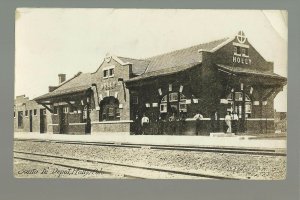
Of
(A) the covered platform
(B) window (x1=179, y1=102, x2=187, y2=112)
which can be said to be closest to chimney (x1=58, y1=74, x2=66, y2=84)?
(A) the covered platform

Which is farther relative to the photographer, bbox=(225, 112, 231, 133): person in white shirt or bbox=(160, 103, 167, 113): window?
bbox=(160, 103, 167, 113): window

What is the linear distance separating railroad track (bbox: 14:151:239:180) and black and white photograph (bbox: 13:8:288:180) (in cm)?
1

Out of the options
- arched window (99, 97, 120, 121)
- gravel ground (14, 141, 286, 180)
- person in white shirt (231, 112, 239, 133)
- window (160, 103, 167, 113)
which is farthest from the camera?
arched window (99, 97, 120, 121)

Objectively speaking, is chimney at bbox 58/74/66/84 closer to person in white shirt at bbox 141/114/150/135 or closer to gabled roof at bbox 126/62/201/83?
gabled roof at bbox 126/62/201/83

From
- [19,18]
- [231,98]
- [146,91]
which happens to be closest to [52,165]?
[146,91]


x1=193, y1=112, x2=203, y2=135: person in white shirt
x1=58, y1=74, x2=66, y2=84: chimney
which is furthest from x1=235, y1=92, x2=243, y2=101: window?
x1=58, y1=74, x2=66, y2=84: chimney

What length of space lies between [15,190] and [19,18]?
6.73 ft

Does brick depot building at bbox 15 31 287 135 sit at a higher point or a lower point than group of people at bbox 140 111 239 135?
higher

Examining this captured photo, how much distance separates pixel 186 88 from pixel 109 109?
40.0 inches

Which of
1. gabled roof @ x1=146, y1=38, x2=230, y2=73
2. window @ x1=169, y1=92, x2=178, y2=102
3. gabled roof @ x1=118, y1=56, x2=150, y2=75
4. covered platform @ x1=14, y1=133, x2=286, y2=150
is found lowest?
covered platform @ x1=14, y1=133, x2=286, y2=150

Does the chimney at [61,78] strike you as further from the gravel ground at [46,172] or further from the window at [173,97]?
the window at [173,97]

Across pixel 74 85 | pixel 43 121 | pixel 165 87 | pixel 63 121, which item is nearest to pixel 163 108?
pixel 165 87

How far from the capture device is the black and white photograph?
5.00 meters

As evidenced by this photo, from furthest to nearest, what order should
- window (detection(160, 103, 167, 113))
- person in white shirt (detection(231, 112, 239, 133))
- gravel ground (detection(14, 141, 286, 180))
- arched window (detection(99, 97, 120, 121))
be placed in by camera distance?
1. arched window (detection(99, 97, 120, 121))
2. window (detection(160, 103, 167, 113))
3. person in white shirt (detection(231, 112, 239, 133))
4. gravel ground (detection(14, 141, 286, 180))
